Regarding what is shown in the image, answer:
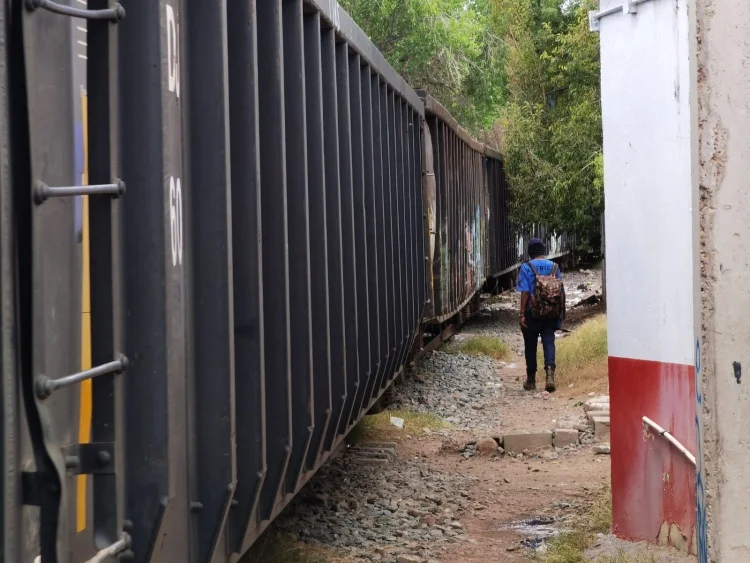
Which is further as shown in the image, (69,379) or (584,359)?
(584,359)

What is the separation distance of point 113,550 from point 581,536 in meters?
3.89

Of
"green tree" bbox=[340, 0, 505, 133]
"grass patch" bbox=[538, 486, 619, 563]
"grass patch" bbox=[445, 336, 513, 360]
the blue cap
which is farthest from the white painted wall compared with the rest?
"green tree" bbox=[340, 0, 505, 133]

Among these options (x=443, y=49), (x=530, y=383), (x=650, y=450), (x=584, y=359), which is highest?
(x=443, y=49)

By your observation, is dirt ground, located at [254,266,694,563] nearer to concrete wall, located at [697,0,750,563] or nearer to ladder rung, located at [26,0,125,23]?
concrete wall, located at [697,0,750,563]

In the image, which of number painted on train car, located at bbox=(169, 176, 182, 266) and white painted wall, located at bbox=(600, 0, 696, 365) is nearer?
number painted on train car, located at bbox=(169, 176, 182, 266)

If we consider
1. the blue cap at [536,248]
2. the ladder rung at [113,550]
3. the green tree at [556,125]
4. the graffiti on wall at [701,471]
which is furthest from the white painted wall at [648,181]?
the green tree at [556,125]

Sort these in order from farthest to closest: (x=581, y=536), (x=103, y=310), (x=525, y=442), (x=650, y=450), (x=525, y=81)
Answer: (x=525, y=81) < (x=525, y=442) < (x=581, y=536) < (x=650, y=450) < (x=103, y=310)

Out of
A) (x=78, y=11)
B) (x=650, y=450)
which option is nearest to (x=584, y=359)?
(x=650, y=450)

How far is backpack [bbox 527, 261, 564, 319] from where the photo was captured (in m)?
12.2

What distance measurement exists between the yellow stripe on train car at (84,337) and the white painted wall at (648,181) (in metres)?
3.15

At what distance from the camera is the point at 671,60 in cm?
517

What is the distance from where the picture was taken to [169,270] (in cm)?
312

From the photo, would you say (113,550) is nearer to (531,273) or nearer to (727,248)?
(727,248)

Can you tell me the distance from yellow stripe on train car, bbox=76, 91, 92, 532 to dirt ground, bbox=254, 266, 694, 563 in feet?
11.4
